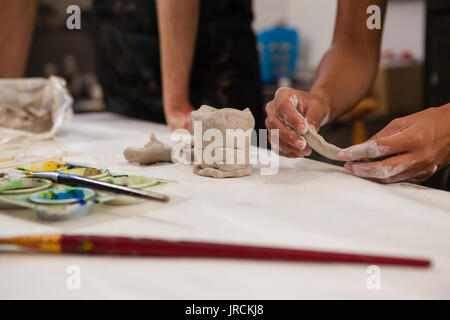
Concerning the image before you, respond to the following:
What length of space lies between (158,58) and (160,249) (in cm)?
154

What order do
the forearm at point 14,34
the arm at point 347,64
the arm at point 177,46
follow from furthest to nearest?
the forearm at point 14,34, the arm at point 177,46, the arm at point 347,64

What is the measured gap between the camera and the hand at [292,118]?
0.94 metres

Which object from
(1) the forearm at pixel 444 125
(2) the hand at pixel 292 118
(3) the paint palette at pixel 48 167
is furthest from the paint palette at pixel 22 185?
(1) the forearm at pixel 444 125

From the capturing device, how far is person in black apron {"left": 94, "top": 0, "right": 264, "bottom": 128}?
5.97 feet

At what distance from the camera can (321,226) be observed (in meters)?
0.64

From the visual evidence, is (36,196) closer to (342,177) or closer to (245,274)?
(245,274)

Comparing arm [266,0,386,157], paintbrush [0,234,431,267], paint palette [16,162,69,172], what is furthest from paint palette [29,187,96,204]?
arm [266,0,386,157]

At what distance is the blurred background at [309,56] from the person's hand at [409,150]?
7.73 feet

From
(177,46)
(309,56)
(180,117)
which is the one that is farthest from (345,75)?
(309,56)

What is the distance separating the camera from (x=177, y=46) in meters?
1.66

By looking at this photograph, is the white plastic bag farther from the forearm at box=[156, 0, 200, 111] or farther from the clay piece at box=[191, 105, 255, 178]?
the clay piece at box=[191, 105, 255, 178]

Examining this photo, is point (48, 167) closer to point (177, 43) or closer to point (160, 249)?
point (160, 249)

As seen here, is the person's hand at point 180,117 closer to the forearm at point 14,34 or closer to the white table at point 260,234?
the white table at point 260,234

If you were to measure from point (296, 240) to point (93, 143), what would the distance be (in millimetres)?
880
